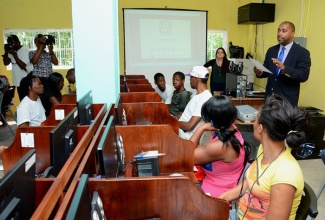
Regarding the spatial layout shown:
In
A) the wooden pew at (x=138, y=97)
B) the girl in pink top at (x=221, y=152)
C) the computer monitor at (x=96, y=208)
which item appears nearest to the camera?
the computer monitor at (x=96, y=208)

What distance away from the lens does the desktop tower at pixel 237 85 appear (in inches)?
150

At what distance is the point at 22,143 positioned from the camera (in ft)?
6.46

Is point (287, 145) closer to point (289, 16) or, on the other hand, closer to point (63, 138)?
point (63, 138)

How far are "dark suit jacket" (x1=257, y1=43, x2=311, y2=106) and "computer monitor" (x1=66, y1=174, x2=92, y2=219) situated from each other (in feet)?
7.84

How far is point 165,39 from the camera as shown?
6.39 metres

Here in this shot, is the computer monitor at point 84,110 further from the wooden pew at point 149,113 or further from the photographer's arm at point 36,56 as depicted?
the photographer's arm at point 36,56

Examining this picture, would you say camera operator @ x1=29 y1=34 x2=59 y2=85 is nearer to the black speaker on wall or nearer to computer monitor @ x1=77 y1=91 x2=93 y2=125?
computer monitor @ x1=77 y1=91 x2=93 y2=125

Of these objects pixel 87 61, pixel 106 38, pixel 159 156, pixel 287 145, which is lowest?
pixel 159 156

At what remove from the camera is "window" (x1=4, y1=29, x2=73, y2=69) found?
6199mm

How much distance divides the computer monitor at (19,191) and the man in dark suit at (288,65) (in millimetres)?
2401

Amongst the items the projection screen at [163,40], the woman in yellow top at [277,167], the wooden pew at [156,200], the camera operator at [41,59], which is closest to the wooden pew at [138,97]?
the camera operator at [41,59]

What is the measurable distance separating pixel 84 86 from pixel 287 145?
1683mm

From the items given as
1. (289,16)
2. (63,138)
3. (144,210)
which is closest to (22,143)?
(63,138)

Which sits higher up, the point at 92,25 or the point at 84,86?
the point at 92,25
